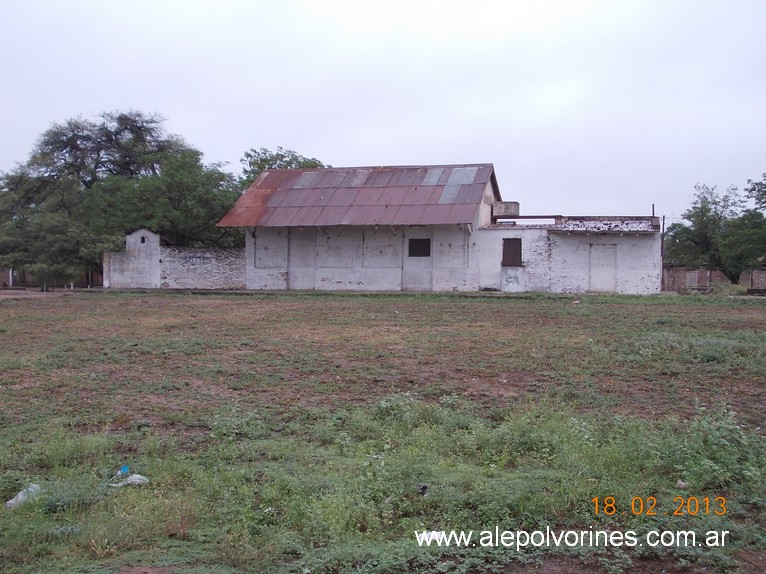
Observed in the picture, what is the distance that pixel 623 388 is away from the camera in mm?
7043

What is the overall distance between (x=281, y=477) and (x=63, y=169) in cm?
3408

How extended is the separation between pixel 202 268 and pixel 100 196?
7.18 metres

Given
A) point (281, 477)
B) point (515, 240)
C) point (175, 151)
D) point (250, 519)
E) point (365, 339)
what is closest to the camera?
point (250, 519)

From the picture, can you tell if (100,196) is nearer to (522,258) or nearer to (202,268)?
(202,268)

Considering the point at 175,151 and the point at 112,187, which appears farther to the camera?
the point at 175,151

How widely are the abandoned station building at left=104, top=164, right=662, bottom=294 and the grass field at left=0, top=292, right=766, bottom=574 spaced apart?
14.3 metres

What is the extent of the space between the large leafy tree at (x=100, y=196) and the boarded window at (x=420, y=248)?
9.08 meters

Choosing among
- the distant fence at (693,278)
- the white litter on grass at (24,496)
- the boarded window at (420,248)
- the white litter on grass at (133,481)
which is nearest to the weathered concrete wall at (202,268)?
the boarded window at (420,248)

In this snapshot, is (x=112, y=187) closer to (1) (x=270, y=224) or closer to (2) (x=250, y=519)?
(1) (x=270, y=224)

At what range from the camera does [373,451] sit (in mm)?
4895

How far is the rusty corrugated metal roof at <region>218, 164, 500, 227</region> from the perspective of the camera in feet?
82.3

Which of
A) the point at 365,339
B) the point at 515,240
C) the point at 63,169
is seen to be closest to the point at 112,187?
the point at 63,169
